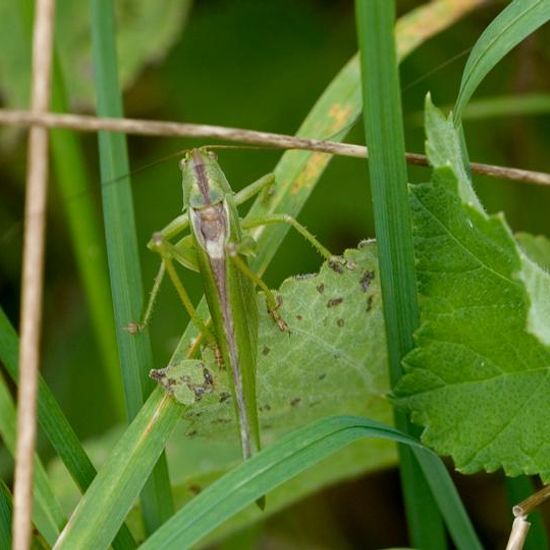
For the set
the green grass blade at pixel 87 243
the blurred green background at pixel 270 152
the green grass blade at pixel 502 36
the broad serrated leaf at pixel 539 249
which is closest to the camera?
the green grass blade at pixel 502 36

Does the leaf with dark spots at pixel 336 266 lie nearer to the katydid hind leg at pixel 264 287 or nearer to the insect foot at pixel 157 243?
the katydid hind leg at pixel 264 287

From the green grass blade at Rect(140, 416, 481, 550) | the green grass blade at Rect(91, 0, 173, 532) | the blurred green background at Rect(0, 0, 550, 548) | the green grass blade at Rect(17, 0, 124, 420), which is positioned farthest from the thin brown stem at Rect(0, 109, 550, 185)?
the blurred green background at Rect(0, 0, 550, 548)

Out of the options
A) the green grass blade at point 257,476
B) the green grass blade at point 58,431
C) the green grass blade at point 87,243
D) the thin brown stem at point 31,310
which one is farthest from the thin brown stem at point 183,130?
the green grass blade at point 87,243

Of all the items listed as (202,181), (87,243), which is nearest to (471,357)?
(202,181)

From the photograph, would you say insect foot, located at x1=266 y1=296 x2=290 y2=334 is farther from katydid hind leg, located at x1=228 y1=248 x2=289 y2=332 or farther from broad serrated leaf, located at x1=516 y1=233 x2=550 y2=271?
broad serrated leaf, located at x1=516 y1=233 x2=550 y2=271

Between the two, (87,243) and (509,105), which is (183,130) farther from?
(509,105)

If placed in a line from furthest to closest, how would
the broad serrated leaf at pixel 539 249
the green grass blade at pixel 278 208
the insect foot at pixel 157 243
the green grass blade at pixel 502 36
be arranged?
the broad serrated leaf at pixel 539 249
the insect foot at pixel 157 243
the green grass blade at pixel 502 36
the green grass blade at pixel 278 208

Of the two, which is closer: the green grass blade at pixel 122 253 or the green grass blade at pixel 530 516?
the green grass blade at pixel 122 253
